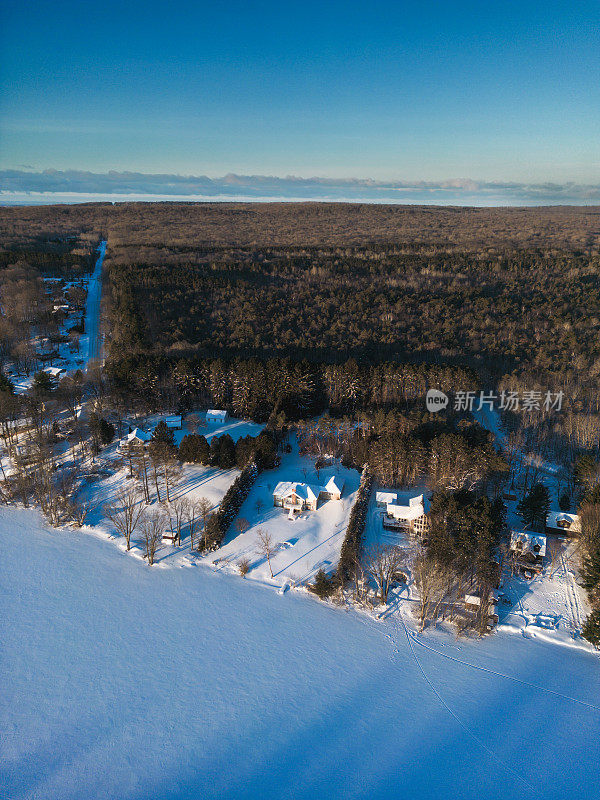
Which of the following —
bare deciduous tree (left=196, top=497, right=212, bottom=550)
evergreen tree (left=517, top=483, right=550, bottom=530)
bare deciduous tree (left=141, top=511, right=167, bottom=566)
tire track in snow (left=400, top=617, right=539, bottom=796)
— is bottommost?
tire track in snow (left=400, top=617, right=539, bottom=796)

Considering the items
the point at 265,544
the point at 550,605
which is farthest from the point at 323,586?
the point at 550,605

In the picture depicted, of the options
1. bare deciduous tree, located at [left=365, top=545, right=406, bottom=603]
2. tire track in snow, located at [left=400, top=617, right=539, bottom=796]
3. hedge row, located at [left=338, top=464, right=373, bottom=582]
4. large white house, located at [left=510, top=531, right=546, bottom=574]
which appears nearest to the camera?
tire track in snow, located at [left=400, top=617, right=539, bottom=796]

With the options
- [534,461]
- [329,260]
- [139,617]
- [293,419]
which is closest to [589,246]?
[329,260]

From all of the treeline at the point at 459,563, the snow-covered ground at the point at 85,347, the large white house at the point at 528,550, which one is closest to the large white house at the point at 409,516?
the treeline at the point at 459,563

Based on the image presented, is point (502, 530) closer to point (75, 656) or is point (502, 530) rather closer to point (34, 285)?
point (75, 656)

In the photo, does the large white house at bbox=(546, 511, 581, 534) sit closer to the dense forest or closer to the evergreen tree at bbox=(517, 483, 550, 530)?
the evergreen tree at bbox=(517, 483, 550, 530)

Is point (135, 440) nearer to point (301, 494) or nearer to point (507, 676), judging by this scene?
point (301, 494)

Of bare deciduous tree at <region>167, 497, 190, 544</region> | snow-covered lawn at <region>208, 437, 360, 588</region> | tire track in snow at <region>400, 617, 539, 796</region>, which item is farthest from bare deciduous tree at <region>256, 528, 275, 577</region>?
tire track in snow at <region>400, 617, 539, 796</region>

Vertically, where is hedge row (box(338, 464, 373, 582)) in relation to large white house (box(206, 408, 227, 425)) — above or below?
below

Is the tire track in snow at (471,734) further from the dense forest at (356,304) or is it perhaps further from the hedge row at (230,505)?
the dense forest at (356,304)
